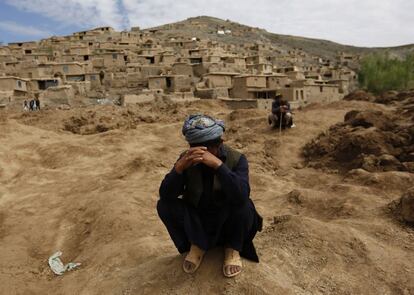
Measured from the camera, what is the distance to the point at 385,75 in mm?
33500

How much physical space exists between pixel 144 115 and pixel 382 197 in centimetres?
1153

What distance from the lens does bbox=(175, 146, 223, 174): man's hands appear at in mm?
2625

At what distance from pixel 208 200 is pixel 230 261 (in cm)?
48

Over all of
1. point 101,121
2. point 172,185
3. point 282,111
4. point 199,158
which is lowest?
point 101,121

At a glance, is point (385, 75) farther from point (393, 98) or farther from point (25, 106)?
point (25, 106)

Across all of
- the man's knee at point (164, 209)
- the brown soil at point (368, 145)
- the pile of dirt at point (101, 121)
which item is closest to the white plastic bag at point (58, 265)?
the man's knee at point (164, 209)

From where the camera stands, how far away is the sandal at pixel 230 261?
9.27 ft

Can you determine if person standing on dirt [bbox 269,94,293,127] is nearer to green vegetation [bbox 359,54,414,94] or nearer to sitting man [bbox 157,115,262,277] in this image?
sitting man [bbox 157,115,262,277]

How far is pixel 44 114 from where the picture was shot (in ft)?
52.1

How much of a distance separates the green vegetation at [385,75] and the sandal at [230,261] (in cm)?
3274

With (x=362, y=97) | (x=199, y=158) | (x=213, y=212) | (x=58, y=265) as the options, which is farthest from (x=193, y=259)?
(x=362, y=97)

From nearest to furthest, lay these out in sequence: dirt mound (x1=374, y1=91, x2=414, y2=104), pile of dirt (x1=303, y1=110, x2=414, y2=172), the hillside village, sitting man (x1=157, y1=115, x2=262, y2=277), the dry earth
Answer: sitting man (x1=157, y1=115, x2=262, y2=277), the dry earth, pile of dirt (x1=303, y1=110, x2=414, y2=172), dirt mound (x1=374, y1=91, x2=414, y2=104), the hillside village

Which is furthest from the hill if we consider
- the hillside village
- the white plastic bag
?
the white plastic bag

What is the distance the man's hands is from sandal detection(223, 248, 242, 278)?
70cm
